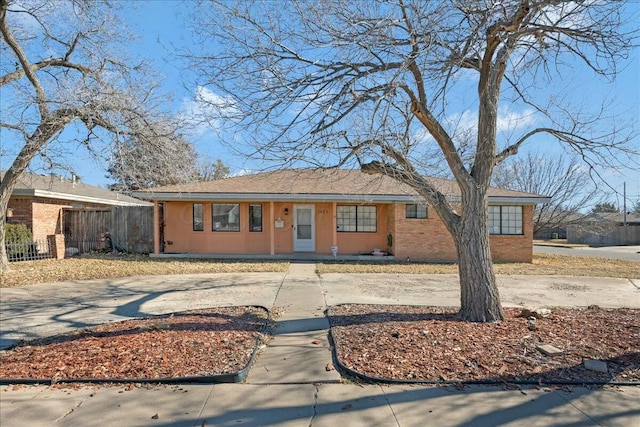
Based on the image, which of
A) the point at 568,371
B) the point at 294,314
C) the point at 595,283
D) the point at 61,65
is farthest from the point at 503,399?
the point at 61,65

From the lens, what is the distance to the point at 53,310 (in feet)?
21.5

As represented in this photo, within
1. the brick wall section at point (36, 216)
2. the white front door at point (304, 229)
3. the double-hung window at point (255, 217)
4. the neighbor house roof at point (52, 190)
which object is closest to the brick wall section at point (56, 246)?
the brick wall section at point (36, 216)

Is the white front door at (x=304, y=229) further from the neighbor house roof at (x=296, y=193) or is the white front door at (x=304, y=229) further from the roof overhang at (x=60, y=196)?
the roof overhang at (x=60, y=196)

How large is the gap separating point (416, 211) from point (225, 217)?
7.78 metres

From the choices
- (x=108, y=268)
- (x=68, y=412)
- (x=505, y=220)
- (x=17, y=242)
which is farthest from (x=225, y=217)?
(x=68, y=412)

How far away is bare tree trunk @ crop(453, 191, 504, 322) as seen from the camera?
5.34 m

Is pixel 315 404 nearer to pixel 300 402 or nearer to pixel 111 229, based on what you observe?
pixel 300 402

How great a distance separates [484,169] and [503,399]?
131 inches

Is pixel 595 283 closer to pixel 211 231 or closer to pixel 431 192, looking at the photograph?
pixel 431 192

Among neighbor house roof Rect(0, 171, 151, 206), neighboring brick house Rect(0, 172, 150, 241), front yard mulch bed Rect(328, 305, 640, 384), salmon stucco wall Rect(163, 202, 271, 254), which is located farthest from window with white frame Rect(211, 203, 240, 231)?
front yard mulch bed Rect(328, 305, 640, 384)

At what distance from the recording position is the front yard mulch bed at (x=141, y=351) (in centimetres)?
379

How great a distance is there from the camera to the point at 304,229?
15508 mm

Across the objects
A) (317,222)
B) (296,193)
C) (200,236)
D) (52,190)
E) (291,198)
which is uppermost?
(52,190)

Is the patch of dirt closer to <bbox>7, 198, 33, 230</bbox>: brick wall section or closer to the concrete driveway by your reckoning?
the concrete driveway
